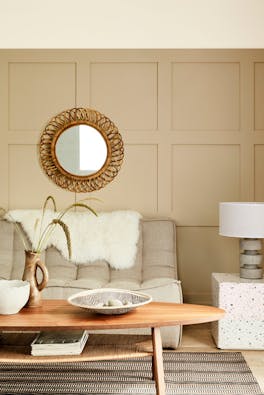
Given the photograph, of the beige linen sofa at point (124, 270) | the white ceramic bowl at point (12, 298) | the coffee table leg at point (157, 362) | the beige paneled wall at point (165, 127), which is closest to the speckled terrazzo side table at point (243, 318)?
the beige linen sofa at point (124, 270)

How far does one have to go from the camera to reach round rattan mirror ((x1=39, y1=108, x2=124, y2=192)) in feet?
14.9

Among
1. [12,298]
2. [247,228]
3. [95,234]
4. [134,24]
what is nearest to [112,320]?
[12,298]

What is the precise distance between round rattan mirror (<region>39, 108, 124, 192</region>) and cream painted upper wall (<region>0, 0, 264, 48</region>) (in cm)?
63

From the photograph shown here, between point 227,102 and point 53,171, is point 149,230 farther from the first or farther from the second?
point 227,102

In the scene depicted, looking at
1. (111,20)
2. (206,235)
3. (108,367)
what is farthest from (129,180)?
(108,367)

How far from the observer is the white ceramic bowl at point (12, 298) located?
2.65 meters

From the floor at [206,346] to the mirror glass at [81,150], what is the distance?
153 centimetres

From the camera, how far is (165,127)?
14.9 feet

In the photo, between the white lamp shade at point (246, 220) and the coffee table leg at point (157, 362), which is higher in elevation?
the white lamp shade at point (246, 220)

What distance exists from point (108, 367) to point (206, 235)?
1.69 m

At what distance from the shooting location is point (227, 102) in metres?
4.52

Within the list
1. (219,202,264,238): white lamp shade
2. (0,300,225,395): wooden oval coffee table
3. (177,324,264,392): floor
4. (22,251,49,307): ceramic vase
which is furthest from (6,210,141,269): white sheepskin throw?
(0,300,225,395): wooden oval coffee table

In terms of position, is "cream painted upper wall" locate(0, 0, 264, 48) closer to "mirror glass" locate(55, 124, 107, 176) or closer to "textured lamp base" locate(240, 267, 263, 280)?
"mirror glass" locate(55, 124, 107, 176)

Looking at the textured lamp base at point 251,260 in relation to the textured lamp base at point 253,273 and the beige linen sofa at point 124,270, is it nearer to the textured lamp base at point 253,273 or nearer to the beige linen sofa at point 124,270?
the textured lamp base at point 253,273
